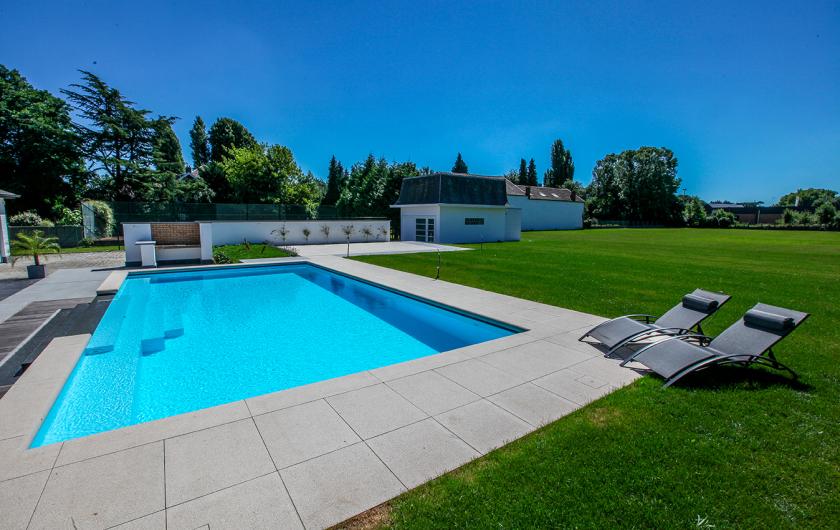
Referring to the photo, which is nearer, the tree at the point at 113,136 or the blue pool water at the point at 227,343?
the blue pool water at the point at 227,343

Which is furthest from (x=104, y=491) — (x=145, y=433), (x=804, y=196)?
(x=804, y=196)

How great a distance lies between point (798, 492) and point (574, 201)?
51.2 m

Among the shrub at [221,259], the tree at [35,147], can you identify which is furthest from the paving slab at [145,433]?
the tree at [35,147]

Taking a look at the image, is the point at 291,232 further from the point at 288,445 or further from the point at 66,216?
the point at 288,445

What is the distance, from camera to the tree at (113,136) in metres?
25.0

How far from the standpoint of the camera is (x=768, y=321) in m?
4.14

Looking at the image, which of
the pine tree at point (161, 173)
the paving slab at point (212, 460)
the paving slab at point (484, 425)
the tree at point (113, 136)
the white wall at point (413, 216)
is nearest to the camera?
the paving slab at point (212, 460)

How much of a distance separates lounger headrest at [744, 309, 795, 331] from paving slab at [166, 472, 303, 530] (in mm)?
5088

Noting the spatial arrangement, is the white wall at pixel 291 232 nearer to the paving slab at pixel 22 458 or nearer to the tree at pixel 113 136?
the tree at pixel 113 136

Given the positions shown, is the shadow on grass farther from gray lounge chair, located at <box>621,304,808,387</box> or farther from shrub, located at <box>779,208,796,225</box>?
shrub, located at <box>779,208,796,225</box>

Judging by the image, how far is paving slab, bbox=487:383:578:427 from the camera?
342 cm

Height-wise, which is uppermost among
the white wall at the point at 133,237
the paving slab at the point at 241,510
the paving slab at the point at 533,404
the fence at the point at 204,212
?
the fence at the point at 204,212

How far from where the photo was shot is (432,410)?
3.52 metres

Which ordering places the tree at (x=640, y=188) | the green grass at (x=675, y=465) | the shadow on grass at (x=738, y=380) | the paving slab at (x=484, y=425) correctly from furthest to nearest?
the tree at (x=640, y=188)
the shadow on grass at (x=738, y=380)
the paving slab at (x=484, y=425)
the green grass at (x=675, y=465)
